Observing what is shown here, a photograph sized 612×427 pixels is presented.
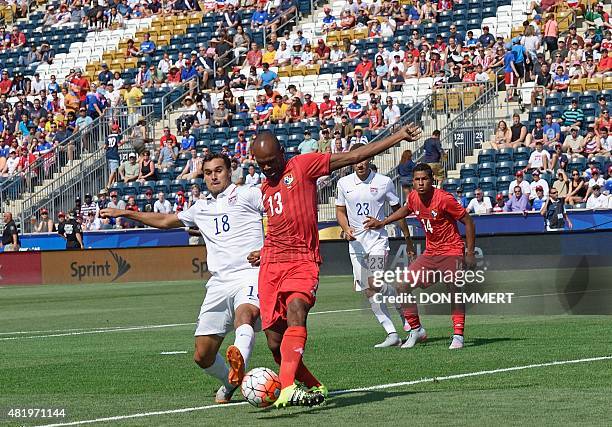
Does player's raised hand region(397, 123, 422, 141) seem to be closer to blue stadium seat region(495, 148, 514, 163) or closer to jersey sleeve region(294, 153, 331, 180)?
jersey sleeve region(294, 153, 331, 180)

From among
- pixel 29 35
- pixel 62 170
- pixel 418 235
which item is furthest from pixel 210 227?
pixel 29 35

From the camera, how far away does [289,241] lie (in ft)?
32.4

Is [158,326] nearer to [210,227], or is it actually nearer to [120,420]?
[210,227]

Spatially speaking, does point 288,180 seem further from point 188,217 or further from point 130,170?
point 130,170

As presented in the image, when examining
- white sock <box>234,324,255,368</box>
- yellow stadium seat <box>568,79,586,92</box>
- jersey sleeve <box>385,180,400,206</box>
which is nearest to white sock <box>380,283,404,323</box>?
jersey sleeve <box>385,180,400,206</box>

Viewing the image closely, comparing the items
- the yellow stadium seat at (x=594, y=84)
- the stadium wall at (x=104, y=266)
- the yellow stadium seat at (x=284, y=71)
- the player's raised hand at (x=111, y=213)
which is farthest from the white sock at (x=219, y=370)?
the yellow stadium seat at (x=284, y=71)

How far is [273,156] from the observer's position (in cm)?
980

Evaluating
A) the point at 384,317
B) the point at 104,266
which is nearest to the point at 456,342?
the point at 384,317

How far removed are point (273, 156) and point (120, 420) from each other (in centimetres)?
Answer: 226

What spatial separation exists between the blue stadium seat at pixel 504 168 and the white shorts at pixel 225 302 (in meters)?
22.1

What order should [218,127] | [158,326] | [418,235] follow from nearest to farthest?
[158,326], [418,235], [218,127]

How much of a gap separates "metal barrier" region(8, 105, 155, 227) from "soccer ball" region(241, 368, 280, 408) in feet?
104

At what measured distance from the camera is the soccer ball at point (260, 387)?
925 centimetres

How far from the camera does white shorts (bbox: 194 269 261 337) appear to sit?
34.3 feet
